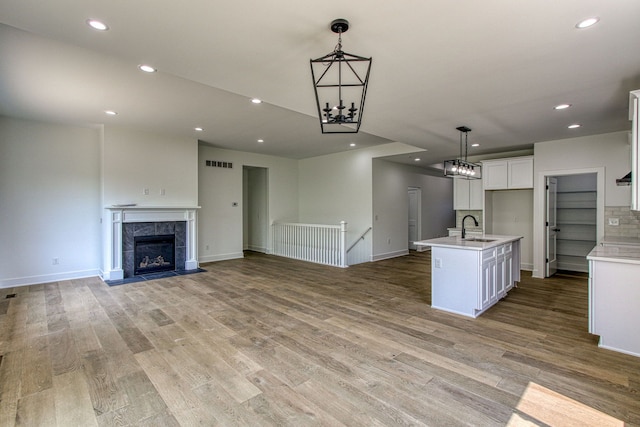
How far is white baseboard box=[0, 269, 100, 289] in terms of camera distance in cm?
523

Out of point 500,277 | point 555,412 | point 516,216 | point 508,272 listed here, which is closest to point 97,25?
point 555,412

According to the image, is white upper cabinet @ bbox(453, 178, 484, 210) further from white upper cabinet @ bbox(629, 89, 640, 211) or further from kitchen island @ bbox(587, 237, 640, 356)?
white upper cabinet @ bbox(629, 89, 640, 211)

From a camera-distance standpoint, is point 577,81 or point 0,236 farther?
point 0,236

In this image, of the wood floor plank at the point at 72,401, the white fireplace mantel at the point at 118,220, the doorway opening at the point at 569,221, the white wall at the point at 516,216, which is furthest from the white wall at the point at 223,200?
the doorway opening at the point at 569,221

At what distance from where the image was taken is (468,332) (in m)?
3.37

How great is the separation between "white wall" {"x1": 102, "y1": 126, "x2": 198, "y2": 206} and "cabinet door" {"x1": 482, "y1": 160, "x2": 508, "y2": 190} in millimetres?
6477

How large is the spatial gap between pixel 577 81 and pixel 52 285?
8074mm

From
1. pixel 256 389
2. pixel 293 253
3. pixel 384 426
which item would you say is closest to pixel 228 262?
pixel 293 253

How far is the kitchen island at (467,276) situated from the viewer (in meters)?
3.79

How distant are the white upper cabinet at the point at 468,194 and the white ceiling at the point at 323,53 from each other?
7.15ft

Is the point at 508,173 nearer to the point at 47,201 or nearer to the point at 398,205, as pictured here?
the point at 398,205

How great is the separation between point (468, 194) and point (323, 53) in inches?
237

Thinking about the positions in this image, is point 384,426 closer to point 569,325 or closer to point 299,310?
point 299,310

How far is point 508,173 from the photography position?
255 inches
